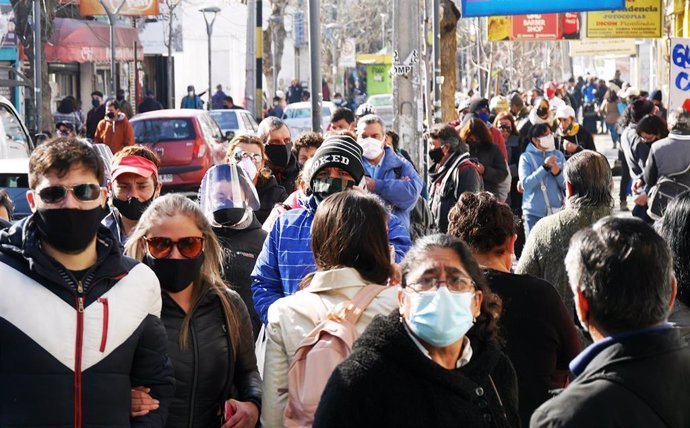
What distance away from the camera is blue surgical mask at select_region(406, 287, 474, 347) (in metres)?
3.61

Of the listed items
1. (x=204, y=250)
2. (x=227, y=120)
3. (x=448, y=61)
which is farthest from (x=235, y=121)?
(x=204, y=250)

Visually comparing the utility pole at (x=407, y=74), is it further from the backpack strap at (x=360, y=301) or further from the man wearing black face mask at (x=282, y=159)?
the backpack strap at (x=360, y=301)

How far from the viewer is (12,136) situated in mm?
15188

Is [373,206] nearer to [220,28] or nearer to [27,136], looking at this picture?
[27,136]

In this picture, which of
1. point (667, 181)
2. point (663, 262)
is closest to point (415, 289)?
point (663, 262)

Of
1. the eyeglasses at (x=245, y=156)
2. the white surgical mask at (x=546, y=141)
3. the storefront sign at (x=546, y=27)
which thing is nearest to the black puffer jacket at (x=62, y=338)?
the eyeglasses at (x=245, y=156)

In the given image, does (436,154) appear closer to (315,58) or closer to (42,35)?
(315,58)

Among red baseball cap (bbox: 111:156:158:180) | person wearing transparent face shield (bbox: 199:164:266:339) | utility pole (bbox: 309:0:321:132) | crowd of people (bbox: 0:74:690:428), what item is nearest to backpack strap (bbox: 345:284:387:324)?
crowd of people (bbox: 0:74:690:428)

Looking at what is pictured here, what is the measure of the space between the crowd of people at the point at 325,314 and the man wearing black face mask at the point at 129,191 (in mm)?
12

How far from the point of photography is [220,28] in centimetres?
6094

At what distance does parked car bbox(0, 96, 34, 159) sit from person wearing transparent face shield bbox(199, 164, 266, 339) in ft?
27.1

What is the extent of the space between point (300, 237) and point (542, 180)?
6.25 m

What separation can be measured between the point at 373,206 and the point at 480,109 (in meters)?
14.8

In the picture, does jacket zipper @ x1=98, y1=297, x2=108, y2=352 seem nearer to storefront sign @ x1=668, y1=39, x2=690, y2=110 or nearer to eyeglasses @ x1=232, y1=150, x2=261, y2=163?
eyeglasses @ x1=232, y1=150, x2=261, y2=163
